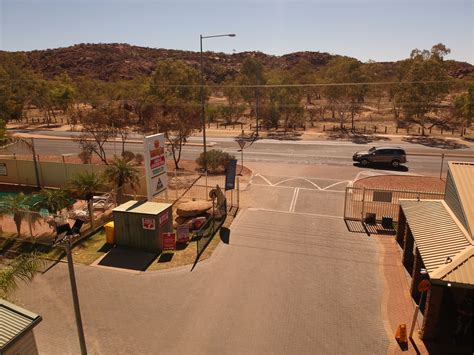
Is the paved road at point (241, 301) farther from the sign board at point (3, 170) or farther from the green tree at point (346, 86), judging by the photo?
the green tree at point (346, 86)

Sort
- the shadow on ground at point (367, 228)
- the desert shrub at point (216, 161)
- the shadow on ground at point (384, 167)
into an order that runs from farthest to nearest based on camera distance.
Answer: the shadow on ground at point (384, 167) → the desert shrub at point (216, 161) → the shadow on ground at point (367, 228)

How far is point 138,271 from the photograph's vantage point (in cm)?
1531

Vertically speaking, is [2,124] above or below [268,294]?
above

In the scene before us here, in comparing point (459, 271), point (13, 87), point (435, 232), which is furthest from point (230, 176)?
point (13, 87)

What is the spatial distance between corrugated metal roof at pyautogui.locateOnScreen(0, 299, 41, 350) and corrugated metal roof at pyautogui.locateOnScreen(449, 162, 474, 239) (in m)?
12.6

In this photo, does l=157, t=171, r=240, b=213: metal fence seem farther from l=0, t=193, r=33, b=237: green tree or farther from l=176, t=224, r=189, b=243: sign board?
l=0, t=193, r=33, b=237: green tree

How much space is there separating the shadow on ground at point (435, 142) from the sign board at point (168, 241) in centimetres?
3425

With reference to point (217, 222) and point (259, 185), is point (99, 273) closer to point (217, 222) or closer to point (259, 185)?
point (217, 222)

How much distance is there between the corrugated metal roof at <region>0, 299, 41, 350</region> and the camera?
28.7 ft

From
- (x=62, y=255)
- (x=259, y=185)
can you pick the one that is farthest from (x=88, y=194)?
(x=259, y=185)

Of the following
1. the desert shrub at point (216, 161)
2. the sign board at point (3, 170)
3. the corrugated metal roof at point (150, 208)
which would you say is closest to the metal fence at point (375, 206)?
the corrugated metal roof at point (150, 208)

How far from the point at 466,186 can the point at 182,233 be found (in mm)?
11595

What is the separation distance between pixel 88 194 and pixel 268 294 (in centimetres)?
1204

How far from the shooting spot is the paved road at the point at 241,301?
36.9 ft
